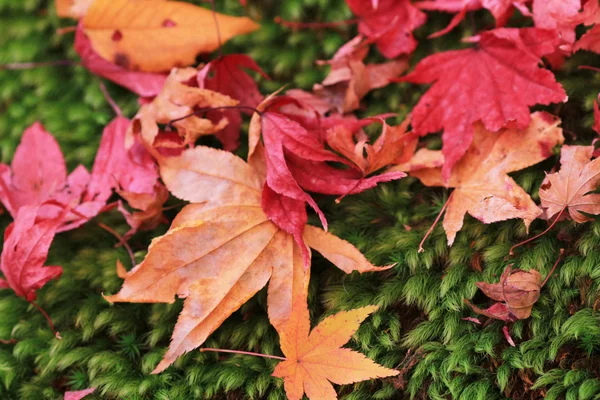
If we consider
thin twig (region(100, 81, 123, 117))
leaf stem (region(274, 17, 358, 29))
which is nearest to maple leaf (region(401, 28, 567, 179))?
leaf stem (region(274, 17, 358, 29))

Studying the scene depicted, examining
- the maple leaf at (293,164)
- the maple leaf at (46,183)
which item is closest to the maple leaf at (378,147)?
the maple leaf at (293,164)

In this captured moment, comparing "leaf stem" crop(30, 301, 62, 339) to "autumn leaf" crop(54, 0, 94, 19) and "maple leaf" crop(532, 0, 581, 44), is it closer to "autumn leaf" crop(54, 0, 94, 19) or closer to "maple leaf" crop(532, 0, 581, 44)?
"autumn leaf" crop(54, 0, 94, 19)

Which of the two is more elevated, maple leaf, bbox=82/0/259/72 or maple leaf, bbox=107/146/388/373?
maple leaf, bbox=82/0/259/72

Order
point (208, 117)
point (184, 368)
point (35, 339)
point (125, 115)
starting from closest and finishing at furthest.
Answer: point (184, 368) < point (35, 339) < point (208, 117) < point (125, 115)

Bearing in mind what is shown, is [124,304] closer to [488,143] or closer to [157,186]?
[157,186]

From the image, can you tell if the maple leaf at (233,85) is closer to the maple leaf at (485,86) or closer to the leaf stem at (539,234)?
the maple leaf at (485,86)

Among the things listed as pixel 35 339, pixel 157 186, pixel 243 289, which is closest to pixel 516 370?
pixel 243 289

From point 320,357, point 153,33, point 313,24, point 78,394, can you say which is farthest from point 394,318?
point 153,33
